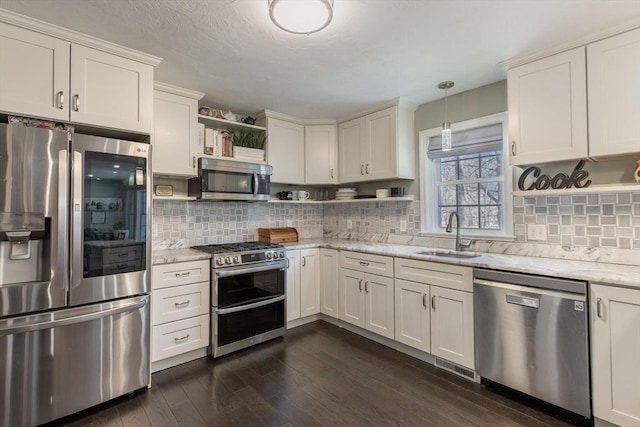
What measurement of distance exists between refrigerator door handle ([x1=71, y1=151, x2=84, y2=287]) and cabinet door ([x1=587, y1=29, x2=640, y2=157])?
3334mm

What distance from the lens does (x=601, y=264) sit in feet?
7.09

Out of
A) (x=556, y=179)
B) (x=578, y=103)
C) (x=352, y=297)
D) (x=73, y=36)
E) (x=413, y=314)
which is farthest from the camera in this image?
(x=352, y=297)

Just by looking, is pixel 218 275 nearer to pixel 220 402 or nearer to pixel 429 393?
pixel 220 402

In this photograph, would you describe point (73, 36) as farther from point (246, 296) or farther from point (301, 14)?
point (246, 296)

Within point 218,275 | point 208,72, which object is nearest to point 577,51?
point 208,72

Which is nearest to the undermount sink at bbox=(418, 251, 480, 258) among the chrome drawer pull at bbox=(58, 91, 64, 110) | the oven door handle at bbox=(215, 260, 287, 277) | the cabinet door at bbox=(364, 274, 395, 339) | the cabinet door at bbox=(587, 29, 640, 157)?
the cabinet door at bbox=(364, 274, 395, 339)

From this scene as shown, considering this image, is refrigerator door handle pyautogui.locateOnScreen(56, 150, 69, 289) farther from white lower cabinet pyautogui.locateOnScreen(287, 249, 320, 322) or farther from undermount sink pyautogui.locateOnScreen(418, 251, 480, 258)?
undermount sink pyautogui.locateOnScreen(418, 251, 480, 258)

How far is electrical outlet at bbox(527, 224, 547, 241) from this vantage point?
2.51 metres

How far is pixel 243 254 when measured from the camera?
9.43 ft

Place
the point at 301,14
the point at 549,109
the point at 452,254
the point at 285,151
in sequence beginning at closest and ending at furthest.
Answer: the point at 301,14, the point at 549,109, the point at 452,254, the point at 285,151

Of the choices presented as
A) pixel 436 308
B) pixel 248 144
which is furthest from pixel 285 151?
pixel 436 308

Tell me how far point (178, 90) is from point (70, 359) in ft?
7.44

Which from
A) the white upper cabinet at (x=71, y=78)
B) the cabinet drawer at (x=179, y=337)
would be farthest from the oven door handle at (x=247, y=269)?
the white upper cabinet at (x=71, y=78)

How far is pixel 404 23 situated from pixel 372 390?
249cm
